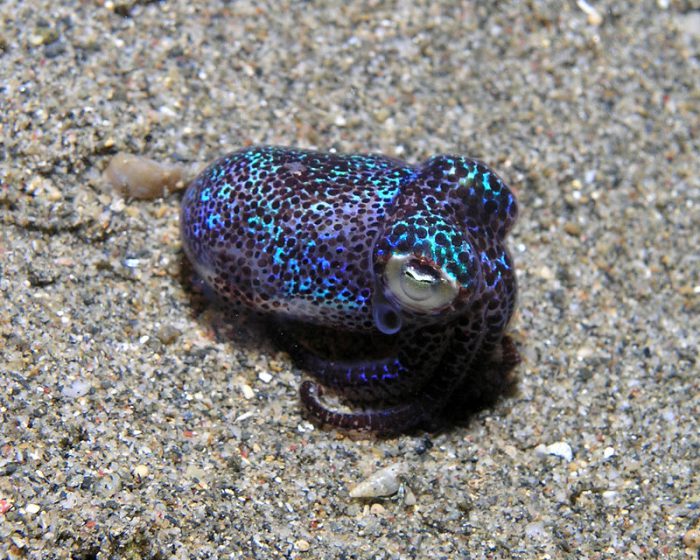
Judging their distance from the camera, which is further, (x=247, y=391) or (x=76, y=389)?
(x=247, y=391)

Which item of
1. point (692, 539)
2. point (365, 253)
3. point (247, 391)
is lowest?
point (247, 391)

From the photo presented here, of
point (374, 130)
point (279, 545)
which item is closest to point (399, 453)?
point (279, 545)

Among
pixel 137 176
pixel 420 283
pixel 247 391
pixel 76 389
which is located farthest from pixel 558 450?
pixel 137 176

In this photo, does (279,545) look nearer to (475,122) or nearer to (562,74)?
(475,122)

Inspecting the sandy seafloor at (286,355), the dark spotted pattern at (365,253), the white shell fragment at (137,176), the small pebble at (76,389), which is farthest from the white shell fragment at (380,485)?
the white shell fragment at (137,176)

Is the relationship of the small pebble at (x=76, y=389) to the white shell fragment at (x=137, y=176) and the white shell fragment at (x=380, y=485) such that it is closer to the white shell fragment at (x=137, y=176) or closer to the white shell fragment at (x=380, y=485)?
the white shell fragment at (x=137, y=176)

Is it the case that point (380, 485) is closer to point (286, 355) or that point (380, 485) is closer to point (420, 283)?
point (286, 355)
